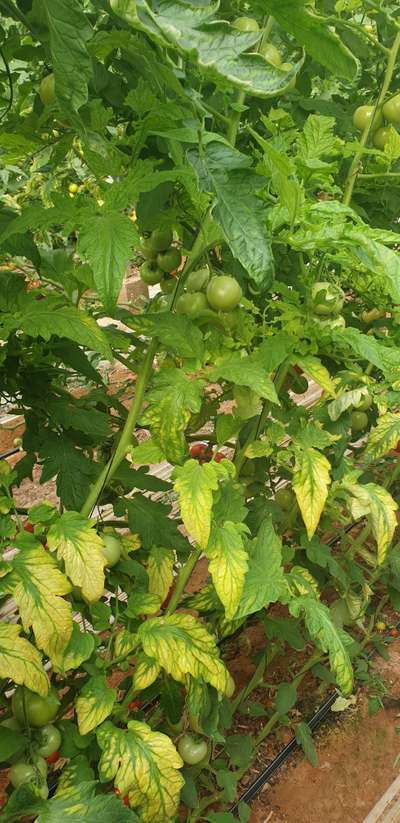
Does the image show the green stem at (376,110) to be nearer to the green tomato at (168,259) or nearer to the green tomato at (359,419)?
the green tomato at (168,259)

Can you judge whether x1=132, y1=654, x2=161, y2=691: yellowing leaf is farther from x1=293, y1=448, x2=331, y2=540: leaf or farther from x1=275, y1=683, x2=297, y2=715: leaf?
x1=275, y1=683, x2=297, y2=715: leaf

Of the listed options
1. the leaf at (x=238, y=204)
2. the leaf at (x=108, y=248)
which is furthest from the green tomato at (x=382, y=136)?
the leaf at (x=238, y=204)

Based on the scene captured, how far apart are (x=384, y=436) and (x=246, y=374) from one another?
50cm

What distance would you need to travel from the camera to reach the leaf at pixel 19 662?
0.83m

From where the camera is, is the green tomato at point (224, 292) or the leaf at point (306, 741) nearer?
the green tomato at point (224, 292)

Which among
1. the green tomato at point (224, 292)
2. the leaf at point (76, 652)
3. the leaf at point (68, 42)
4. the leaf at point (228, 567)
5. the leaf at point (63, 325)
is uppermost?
the leaf at point (68, 42)

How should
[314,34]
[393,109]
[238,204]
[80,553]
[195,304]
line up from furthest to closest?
[393,109], [195,304], [80,553], [238,204], [314,34]

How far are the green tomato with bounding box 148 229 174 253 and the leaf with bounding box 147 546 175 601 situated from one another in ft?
1.73

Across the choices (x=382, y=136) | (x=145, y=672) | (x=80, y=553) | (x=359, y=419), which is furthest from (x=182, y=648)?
(x=382, y=136)

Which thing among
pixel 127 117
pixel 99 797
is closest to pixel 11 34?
pixel 127 117

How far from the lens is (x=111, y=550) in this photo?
108 cm

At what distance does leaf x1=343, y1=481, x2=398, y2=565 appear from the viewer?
120 cm

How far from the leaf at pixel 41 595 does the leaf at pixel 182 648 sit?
15 cm

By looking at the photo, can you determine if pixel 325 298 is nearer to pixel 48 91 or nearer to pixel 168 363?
pixel 168 363
